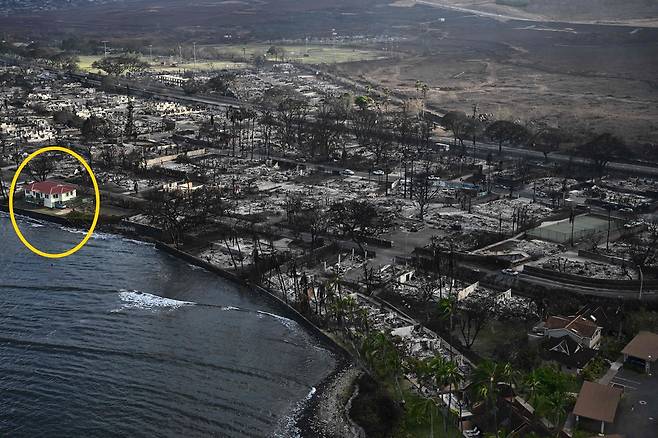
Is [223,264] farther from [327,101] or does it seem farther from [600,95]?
[600,95]

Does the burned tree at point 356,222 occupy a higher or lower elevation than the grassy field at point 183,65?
higher

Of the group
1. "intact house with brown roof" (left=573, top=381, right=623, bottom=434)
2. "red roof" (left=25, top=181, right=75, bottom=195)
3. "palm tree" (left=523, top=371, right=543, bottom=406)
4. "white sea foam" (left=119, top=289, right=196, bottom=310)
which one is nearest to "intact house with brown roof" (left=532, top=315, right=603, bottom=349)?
"intact house with brown roof" (left=573, top=381, right=623, bottom=434)

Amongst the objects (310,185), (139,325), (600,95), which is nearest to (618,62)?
(600,95)

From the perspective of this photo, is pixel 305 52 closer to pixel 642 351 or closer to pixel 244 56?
pixel 244 56

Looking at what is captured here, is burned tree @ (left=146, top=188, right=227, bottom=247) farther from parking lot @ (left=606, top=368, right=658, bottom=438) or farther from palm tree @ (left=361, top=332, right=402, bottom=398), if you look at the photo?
parking lot @ (left=606, top=368, right=658, bottom=438)

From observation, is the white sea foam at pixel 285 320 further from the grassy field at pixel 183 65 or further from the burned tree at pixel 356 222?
the grassy field at pixel 183 65

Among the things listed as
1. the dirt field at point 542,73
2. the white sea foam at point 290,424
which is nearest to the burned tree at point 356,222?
the white sea foam at point 290,424
